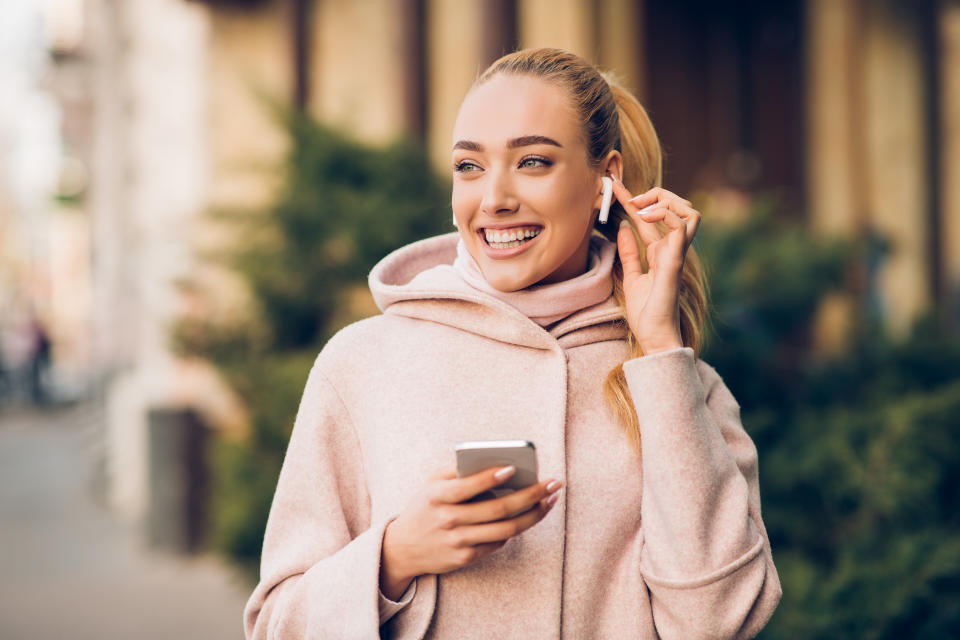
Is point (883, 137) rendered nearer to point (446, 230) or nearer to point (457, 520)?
point (446, 230)

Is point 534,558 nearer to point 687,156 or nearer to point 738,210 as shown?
point 738,210

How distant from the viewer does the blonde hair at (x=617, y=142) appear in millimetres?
1650

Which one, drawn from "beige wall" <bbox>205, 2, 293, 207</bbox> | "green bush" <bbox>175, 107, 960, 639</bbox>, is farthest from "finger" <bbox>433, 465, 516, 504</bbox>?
"beige wall" <bbox>205, 2, 293, 207</bbox>

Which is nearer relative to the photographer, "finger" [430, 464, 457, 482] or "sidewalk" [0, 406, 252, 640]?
"finger" [430, 464, 457, 482]

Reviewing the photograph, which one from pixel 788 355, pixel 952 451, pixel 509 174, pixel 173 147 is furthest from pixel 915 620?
pixel 173 147

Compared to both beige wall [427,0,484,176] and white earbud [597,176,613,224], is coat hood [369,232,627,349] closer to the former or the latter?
white earbud [597,176,613,224]

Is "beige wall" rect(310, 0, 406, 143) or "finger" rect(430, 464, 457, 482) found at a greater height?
"beige wall" rect(310, 0, 406, 143)

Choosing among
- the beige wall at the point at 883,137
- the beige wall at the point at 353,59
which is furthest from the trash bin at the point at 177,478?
the beige wall at the point at 883,137

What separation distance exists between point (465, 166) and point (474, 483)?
0.56 m

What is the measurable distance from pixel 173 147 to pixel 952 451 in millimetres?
6199

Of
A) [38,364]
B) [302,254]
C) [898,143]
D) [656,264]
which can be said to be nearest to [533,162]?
[656,264]

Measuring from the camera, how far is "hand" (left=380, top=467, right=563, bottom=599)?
1.38 metres

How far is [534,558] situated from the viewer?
5.15 feet

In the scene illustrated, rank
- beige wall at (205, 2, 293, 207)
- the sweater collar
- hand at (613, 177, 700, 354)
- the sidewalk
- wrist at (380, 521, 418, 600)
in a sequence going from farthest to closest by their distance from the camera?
beige wall at (205, 2, 293, 207)
the sidewalk
the sweater collar
hand at (613, 177, 700, 354)
wrist at (380, 521, 418, 600)
